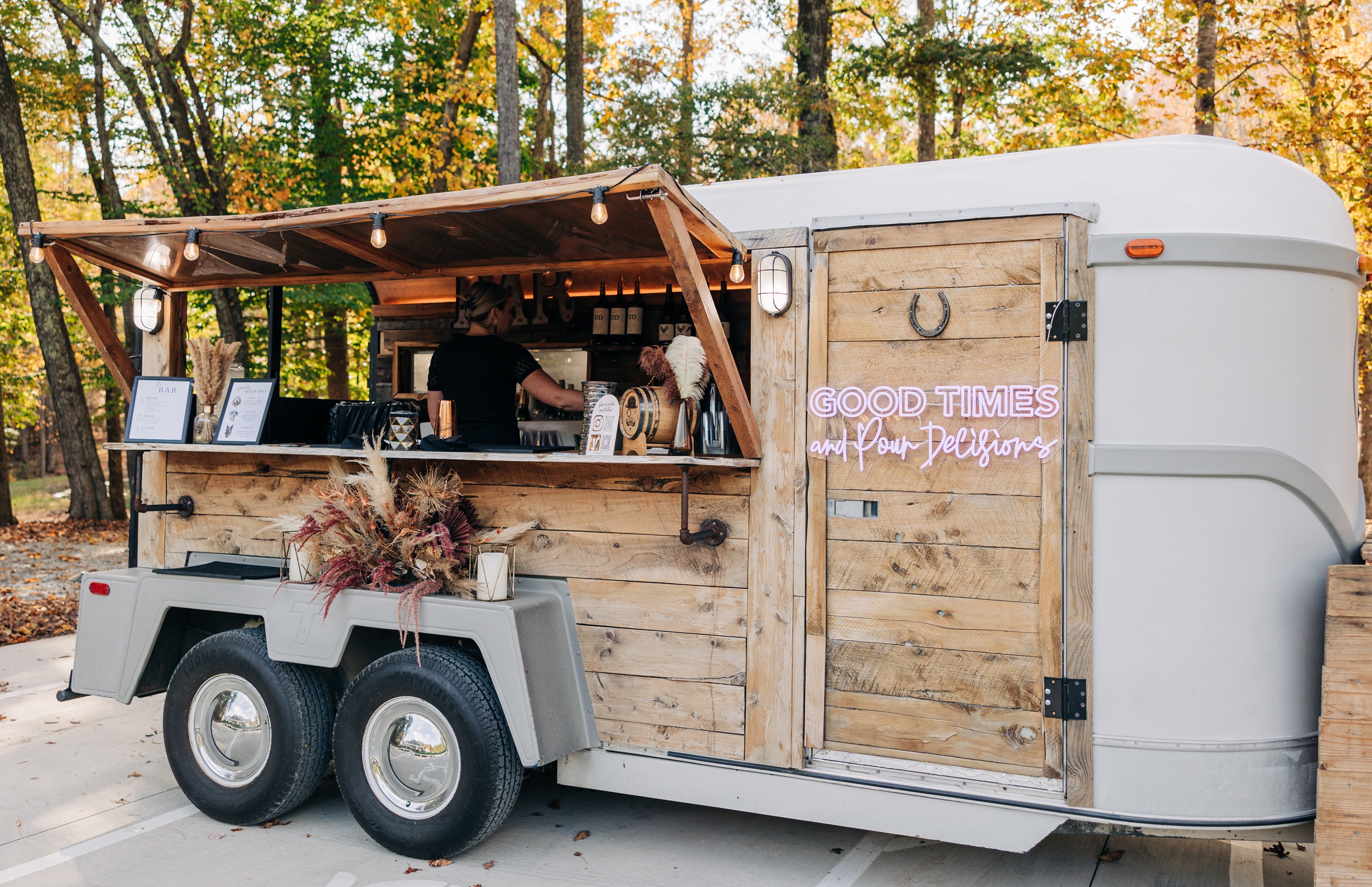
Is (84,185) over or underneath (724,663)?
over

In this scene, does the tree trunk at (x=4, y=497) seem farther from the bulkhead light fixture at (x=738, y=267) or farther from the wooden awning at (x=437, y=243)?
the bulkhead light fixture at (x=738, y=267)

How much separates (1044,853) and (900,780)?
909mm

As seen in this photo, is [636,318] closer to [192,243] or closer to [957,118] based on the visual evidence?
[192,243]

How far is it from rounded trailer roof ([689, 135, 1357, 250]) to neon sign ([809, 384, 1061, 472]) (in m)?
0.61

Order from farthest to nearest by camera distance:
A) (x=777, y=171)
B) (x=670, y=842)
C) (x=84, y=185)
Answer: (x=84, y=185), (x=777, y=171), (x=670, y=842)

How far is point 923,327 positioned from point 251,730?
320cm

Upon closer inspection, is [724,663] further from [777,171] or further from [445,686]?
[777,171]

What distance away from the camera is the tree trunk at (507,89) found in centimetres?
891

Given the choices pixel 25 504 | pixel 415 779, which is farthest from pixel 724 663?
pixel 25 504

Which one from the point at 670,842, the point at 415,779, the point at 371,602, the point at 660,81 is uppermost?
the point at 660,81

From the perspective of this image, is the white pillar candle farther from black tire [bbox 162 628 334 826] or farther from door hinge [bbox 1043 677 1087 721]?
door hinge [bbox 1043 677 1087 721]

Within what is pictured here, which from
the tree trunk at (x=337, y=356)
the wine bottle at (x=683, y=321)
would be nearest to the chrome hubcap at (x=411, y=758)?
the wine bottle at (x=683, y=321)

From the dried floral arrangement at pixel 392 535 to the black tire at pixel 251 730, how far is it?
390 mm

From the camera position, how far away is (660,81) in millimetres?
14055
